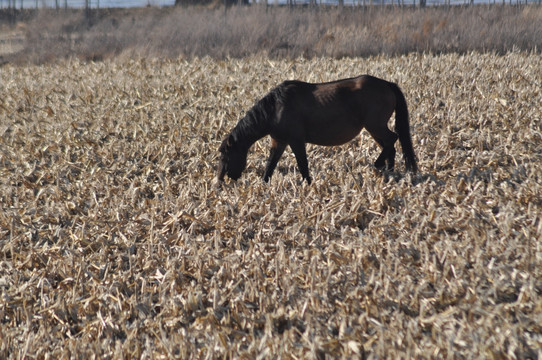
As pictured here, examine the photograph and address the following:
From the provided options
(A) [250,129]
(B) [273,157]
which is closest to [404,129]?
(B) [273,157]

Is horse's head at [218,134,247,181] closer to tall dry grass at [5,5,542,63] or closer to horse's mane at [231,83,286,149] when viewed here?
horse's mane at [231,83,286,149]

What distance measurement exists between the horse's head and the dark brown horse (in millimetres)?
137

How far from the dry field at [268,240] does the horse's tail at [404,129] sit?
237mm

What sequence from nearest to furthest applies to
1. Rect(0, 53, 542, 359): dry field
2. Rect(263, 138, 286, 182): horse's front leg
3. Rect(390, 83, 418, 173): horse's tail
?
Rect(0, 53, 542, 359): dry field < Rect(390, 83, 418, 173): horse's tail < Rect(263, 138, 286, 182): horse's front leg

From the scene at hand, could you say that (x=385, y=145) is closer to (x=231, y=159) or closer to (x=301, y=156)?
(x=301, y=156)

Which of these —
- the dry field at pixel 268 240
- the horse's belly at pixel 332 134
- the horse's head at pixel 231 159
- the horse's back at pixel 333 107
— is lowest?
the dry field at pixel 268 240

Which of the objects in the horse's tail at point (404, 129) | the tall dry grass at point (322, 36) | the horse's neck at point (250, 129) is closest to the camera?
the horse's neck at point (250, 129)

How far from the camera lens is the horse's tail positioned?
22.5 feet

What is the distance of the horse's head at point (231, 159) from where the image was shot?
22.8 feet

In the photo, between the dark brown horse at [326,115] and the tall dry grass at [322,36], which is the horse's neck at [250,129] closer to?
the dark brown horse at [326,115]

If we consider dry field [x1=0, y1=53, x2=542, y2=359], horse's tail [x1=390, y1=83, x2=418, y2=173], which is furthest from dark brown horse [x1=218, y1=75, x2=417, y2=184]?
dry field [x1=0, y1=53, x2=542, y2=359]

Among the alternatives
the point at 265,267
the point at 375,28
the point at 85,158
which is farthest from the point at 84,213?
the point at 375,28

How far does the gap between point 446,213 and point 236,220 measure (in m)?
1.99

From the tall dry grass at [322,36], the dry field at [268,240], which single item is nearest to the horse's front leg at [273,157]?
the dry field at [268,240]
